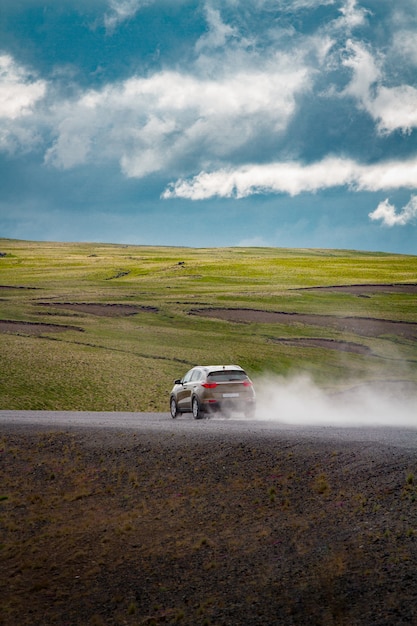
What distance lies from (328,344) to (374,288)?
3765cm

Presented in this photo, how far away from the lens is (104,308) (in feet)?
250

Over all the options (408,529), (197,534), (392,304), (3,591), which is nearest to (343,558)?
(408,529)

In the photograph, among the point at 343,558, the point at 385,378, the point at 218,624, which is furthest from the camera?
the point at 385,378

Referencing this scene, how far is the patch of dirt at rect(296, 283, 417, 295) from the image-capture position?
93.5 metres

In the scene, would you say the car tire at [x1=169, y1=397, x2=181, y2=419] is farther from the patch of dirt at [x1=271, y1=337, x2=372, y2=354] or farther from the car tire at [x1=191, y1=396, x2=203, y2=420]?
the patch of dirt at [x1=271, y1=337, x2=372, y2=354]

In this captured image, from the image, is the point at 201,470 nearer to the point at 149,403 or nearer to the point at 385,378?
the point at 149,403

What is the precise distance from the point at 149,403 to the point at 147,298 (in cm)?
4485

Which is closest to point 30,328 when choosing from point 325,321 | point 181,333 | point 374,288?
point 181,333

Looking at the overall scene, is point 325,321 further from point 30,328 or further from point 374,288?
point 30,328

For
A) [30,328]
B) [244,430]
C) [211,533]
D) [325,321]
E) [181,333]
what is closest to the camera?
[211,533]

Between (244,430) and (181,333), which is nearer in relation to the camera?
(244,430)

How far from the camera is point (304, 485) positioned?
52.1 ft

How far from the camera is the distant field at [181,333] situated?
148 ft

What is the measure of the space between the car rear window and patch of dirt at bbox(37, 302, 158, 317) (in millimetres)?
44375
